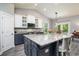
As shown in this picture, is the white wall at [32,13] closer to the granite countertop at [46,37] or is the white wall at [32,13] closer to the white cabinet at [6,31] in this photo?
the white cabinet at [6,31]

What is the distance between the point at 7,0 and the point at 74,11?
136 cm

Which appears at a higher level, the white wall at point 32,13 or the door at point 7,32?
the white wall at point 32,13

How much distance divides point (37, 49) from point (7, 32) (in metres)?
0.70

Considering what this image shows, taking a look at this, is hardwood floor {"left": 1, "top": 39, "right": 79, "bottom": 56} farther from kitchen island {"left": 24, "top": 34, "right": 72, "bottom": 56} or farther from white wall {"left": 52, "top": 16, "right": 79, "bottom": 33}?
white wall {"left": 52, "top": 16, "right": 79, "bottom": 33}

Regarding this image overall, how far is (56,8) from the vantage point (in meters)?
2.17

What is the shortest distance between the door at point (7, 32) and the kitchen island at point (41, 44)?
0.99ft

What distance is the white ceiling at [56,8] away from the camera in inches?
83.4

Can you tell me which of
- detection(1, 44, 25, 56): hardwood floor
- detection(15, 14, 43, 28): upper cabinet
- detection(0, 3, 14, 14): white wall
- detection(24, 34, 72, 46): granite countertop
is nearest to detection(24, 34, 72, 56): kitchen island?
detection(24, 34, 72, 46): granite countertop

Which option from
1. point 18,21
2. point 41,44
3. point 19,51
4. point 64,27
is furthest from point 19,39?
point 64,27

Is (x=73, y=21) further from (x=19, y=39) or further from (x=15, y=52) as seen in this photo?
(x=15, y=52)

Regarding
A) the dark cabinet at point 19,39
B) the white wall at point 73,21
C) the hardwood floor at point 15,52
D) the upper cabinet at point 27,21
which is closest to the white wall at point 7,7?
the upper cabinet at point 27,21

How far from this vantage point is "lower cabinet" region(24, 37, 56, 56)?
2.04 meters

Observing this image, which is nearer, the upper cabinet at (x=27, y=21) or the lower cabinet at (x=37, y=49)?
the lower cabinet at (x=37, y=49)

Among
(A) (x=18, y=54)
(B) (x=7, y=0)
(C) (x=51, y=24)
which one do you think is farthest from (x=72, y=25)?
(B) (x=7, y=0)
